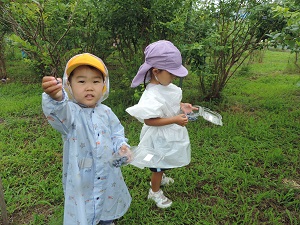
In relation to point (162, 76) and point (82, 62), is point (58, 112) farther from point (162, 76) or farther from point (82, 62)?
point (162, 76)

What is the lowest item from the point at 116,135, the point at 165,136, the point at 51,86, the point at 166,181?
the point at 166,181

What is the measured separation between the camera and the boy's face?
4.68 ft

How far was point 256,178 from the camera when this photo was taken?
8.32ft

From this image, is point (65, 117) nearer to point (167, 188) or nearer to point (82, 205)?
point (82, 205)

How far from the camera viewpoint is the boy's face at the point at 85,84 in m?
1.43

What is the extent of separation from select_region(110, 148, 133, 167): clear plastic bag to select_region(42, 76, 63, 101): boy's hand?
22.9 inches

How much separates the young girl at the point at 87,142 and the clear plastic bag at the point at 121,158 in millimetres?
15

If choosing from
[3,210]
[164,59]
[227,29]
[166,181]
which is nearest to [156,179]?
[166,181]

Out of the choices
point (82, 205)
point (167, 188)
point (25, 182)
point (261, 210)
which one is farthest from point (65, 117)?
point (261, 210)

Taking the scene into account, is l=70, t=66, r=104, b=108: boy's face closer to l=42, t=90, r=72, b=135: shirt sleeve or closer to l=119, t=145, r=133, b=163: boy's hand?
l=42, t=90, r=72, b=135: shirt sleeve

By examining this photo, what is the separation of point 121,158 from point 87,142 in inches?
8.9

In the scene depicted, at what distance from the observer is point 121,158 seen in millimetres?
1559

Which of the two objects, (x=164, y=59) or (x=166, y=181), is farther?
(x=166, y=181)

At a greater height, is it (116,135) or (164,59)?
(164,59)
